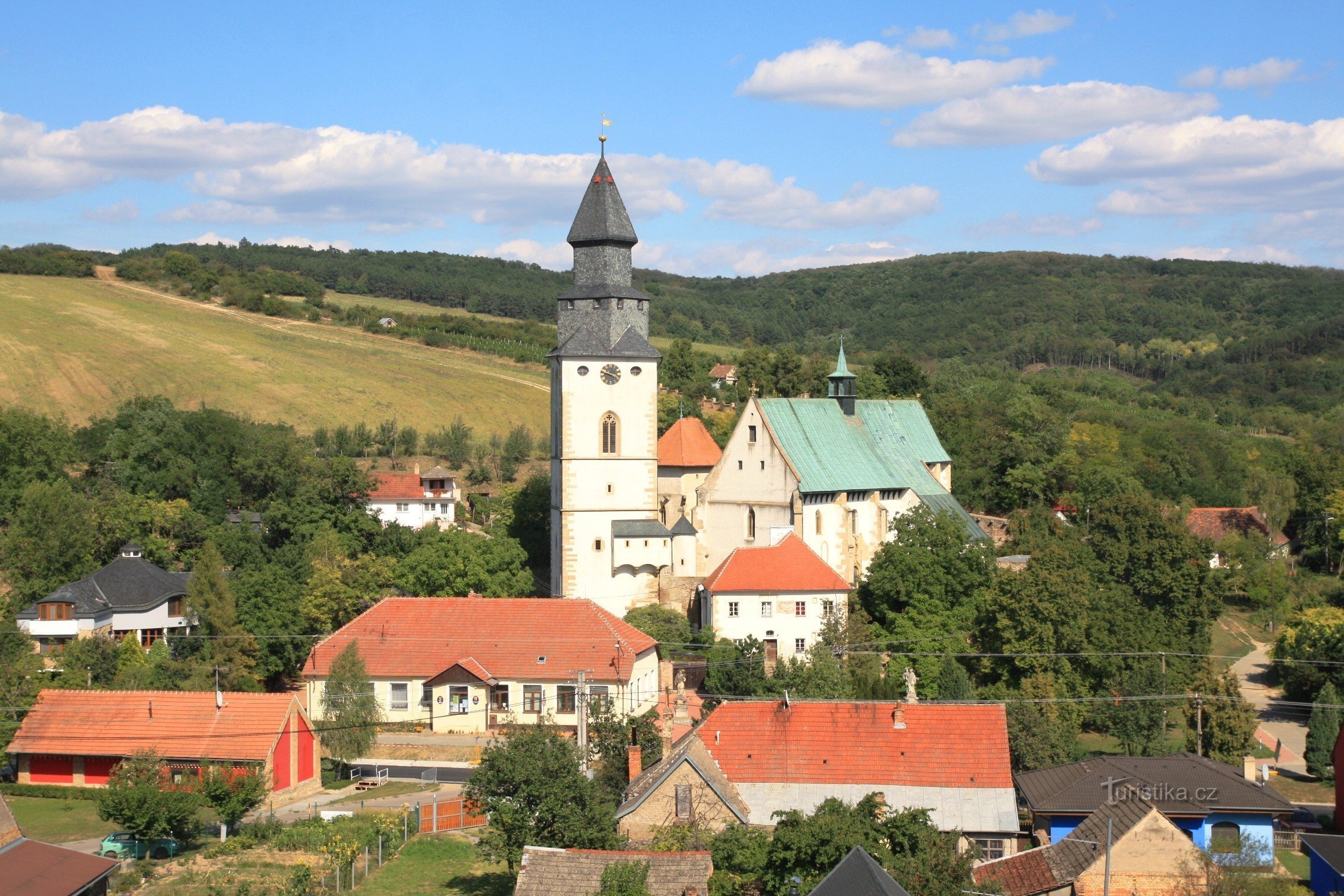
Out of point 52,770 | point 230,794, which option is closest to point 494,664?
point 230,794

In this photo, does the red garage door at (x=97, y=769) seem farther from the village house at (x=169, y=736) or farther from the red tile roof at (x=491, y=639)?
the red tile roof at (x=491, y=639)

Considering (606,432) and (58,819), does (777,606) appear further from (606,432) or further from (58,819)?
(58,819)

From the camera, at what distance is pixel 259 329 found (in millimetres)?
111312

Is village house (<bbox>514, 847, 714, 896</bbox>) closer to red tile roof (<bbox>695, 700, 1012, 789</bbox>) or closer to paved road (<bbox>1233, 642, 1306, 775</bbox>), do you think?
red tile roof (<bbox>695, 700, 1012, 789</bbox>)

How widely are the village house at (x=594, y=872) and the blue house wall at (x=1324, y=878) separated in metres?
13.7

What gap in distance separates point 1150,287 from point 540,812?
182911 millimetres

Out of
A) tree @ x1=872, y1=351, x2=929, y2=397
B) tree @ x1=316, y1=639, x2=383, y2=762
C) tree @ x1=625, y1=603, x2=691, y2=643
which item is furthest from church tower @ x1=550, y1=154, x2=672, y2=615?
tree @ x1=872, y1=351, x2=929, y2=397

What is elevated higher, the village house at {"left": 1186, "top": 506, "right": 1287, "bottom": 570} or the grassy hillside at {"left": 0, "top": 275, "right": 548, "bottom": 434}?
the grassy hillside at {"left": 0, "top": 275, "right": 548, "bottom": 434}

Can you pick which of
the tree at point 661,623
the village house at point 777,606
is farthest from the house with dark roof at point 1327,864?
the tree at point 661,623

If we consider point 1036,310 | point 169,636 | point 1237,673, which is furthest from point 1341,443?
point 1036,310

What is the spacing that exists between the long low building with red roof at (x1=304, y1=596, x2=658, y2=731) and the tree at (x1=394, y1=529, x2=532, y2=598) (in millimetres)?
6407

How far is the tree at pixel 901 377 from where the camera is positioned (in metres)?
86.1

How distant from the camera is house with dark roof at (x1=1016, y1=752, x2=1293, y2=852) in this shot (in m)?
33.9

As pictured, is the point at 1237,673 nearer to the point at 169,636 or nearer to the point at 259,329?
the point at 169,636
